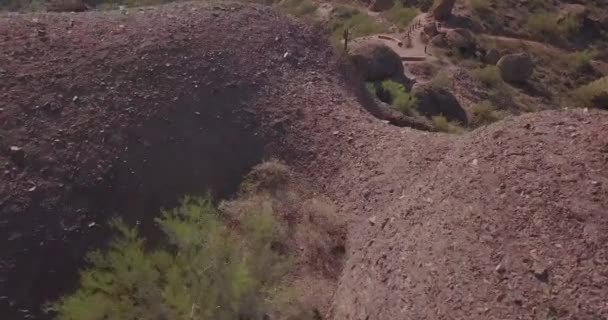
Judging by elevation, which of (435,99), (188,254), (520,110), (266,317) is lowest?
(520,110)

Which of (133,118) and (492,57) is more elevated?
(133,118)

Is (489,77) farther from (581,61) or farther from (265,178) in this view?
(265,178)

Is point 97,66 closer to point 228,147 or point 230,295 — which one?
point 228,147

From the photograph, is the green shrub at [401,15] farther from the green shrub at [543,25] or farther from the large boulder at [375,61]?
the large boulder at [375,61]

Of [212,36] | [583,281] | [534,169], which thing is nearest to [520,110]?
[212,36]

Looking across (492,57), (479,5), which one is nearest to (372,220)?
(492,57)
